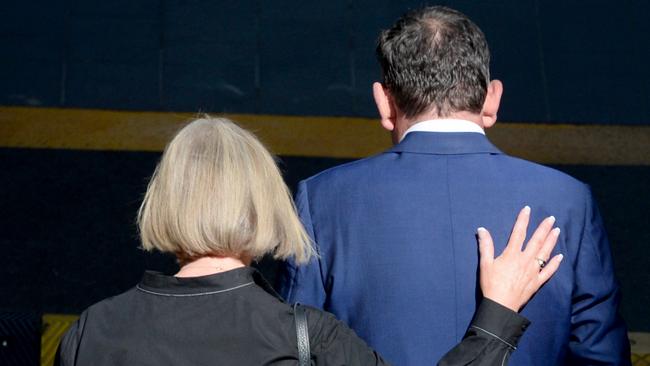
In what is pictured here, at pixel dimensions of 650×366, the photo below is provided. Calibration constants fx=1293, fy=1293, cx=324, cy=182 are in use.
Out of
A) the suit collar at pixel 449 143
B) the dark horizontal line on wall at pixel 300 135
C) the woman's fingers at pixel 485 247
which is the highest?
the dark horizontal line on wall at pixel 300 135

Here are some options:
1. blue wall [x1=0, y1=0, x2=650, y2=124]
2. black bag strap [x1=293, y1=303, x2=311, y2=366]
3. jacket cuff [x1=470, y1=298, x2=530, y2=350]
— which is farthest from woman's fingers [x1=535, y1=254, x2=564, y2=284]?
blue wall [x1=0, y1=0, x2=650, y2=124]

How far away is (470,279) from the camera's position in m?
2.83

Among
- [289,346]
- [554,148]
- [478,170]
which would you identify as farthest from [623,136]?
[289,346]

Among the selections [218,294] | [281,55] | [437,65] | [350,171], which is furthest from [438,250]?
[281,55]

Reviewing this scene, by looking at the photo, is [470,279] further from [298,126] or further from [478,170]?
[298,126]

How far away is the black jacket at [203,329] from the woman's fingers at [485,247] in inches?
10.4

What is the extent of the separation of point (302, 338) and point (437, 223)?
1.78 feet

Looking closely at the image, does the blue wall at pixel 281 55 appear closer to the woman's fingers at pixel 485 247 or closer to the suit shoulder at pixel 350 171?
the suit shoulder at pixel 350 171

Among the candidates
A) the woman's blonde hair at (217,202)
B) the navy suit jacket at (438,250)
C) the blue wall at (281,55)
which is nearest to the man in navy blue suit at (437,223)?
the navy suit jacket at (438,250)

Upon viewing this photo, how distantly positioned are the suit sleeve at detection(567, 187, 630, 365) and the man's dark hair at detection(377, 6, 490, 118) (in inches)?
16.5

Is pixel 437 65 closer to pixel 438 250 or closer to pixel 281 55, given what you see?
pixel 438 250

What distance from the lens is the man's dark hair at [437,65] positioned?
2.91 metres

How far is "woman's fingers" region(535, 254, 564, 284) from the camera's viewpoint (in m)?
2.80

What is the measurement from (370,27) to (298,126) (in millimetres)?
865
